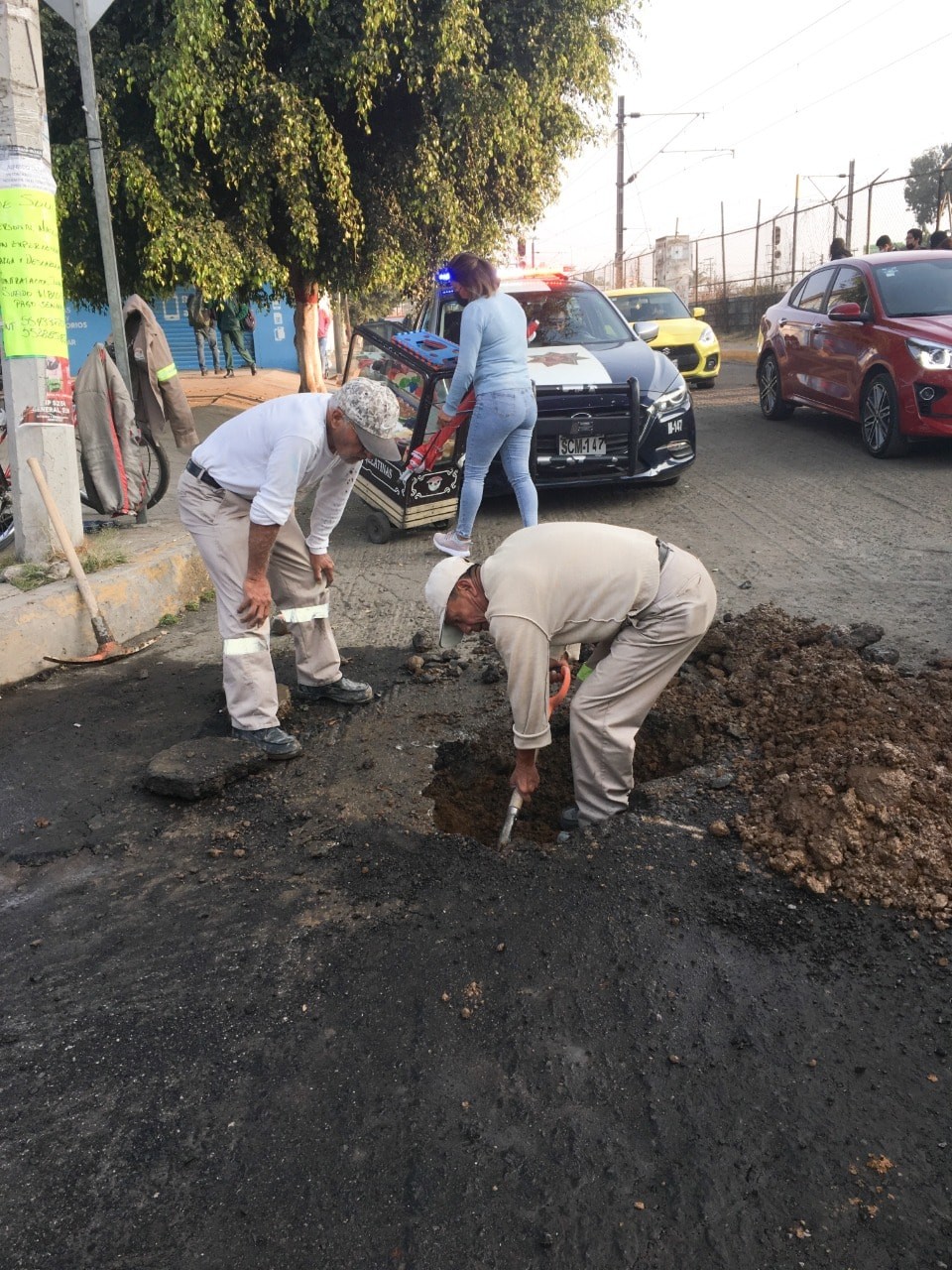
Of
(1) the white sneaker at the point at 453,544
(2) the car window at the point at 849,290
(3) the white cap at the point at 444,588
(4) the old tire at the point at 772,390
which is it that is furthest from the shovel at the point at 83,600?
(4) the old tire at the point at 772,390

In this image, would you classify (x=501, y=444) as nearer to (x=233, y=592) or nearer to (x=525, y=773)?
(x=233, y=592)

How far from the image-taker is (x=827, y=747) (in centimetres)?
384

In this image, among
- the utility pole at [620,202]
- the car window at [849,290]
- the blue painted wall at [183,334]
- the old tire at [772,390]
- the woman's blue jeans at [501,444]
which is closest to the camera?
the woman's blue jeans at [501,444]

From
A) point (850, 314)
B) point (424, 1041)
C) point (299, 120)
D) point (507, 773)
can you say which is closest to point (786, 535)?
point (850, 314)

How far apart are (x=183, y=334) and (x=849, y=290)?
1953 cm

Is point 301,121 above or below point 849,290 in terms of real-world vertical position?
above

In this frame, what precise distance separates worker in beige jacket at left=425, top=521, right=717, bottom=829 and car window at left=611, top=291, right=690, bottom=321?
1372cm

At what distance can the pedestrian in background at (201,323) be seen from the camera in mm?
17547

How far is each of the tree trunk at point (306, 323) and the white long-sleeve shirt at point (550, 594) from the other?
11299 mm

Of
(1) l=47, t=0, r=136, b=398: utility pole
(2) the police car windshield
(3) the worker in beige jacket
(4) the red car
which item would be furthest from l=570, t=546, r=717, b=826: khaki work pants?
(4) the red car

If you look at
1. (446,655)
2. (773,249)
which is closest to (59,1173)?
(446,655)

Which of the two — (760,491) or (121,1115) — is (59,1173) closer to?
(121,1115)

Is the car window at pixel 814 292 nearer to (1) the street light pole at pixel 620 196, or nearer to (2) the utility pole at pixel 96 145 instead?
(2) the utility pole at pixel 96 145

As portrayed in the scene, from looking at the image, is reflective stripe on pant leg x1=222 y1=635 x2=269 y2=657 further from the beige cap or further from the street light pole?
the street light pole
